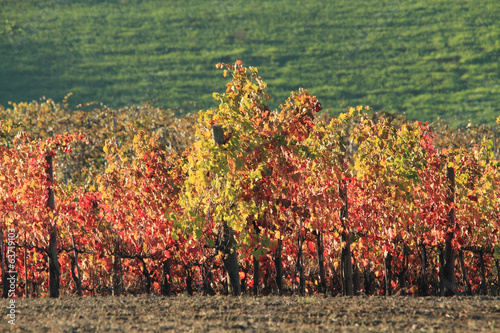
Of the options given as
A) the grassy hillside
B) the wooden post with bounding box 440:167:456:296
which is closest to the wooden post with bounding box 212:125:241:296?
the wooden post with bounding box 440:167:456:296

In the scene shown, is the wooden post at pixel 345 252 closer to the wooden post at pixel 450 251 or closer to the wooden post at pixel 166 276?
the wooden post at pixel 450 251

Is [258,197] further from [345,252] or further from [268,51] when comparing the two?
[268,51]

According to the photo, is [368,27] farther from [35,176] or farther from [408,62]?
[35,176]

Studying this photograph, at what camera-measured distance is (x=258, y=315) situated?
8922 mm

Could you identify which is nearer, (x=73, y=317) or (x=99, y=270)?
(x=73, y=317)

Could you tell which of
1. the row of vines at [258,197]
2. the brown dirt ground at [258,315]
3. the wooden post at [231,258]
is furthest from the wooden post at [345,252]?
the wooden post at [231,258]

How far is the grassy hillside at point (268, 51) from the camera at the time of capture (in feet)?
→ 235

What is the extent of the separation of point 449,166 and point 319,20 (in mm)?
87709

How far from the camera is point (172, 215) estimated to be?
10617mm

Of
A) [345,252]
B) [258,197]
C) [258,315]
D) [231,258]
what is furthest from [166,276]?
[258,315]

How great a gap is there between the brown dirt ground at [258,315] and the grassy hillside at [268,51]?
56271 mm

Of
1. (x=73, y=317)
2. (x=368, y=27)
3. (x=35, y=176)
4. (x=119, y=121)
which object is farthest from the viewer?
(x=368, y=27)

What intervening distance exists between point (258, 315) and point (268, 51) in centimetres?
8025

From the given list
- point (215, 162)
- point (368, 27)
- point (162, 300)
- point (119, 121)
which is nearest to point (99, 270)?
point (162, 300)
